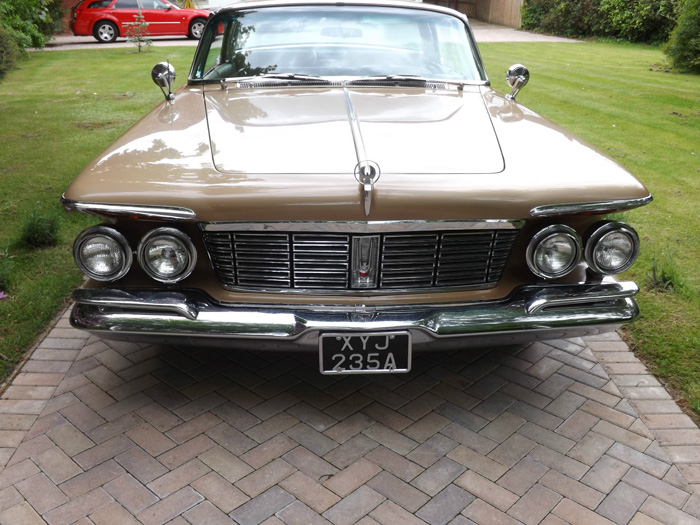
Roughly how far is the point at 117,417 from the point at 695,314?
3317 millimetres

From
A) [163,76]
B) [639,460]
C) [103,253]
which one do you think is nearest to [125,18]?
[163,76]

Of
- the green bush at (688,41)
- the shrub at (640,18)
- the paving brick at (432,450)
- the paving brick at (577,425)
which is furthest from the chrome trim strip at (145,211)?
the shrub at (640,18)

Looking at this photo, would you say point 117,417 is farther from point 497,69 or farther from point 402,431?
point 497,69

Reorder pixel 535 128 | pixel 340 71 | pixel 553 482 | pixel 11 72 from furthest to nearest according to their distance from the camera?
pixel 11 72
pixel 340 71
pixel 535 128
pixel 553 482

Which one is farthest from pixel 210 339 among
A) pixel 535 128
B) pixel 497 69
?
pixel 497 69

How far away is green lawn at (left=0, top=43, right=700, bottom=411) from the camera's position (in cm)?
391

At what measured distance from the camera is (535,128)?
132 inches

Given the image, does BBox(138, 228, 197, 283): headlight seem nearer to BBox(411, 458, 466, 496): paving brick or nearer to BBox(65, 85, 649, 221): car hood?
BBox(65, 85, 649, 221): car hood

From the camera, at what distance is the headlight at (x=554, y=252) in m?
2.78

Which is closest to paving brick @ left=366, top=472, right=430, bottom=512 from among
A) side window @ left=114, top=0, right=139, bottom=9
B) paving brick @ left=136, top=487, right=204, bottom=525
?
paving brick @ left=136, top=487, right=204, bottom=525

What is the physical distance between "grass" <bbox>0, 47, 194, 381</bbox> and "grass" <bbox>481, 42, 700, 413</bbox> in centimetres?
352

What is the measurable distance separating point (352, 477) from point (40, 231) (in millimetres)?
3221

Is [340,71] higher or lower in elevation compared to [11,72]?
higher

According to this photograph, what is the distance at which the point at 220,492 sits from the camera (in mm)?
2576
